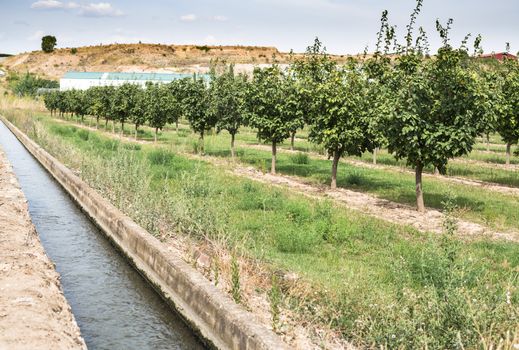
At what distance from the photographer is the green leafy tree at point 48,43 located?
602ft

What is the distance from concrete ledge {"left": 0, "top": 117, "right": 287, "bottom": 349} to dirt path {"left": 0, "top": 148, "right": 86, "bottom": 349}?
164 cm

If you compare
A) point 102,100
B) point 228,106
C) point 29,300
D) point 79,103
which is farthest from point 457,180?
point 79,103

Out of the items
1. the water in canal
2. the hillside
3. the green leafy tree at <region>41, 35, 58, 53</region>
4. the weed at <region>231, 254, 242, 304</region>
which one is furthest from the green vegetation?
the green leafy tree at <region>41, 35, 58, 53</region>

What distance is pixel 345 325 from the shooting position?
270 inches

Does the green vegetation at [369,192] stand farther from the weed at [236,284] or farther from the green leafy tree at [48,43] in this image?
the green leafy tree at [48,43]

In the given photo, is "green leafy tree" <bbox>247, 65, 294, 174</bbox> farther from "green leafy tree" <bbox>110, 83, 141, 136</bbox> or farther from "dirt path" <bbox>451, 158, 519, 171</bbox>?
"green leafy tree" <bbox>110, 83, 141, 136</bbox>

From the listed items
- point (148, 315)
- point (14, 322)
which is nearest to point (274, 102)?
point (148, 315)

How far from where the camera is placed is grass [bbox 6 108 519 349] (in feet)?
19.9

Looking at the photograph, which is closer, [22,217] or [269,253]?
[269,253]

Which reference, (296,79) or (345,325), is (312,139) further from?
(345,325)

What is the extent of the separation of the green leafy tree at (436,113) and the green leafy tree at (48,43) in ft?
611

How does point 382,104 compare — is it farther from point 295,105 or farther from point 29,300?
point 29,300

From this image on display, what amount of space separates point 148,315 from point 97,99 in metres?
45.2

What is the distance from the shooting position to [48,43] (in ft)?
604
